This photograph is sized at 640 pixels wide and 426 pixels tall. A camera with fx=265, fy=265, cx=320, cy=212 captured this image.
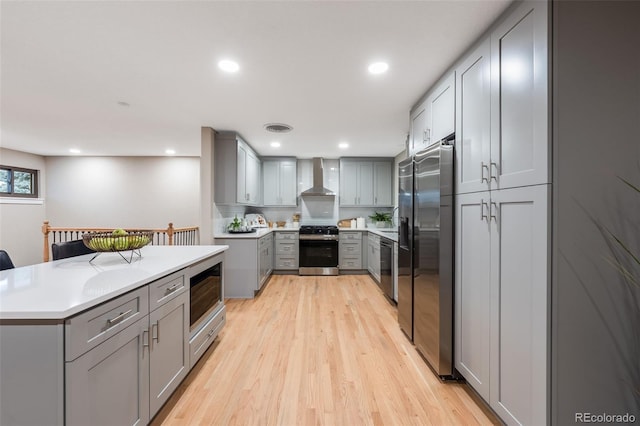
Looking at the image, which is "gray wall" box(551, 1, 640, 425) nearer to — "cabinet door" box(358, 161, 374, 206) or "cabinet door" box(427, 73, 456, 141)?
"cabinet door" box(427, 73, 456, 141)

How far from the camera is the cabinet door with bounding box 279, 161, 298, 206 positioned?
18.2ft

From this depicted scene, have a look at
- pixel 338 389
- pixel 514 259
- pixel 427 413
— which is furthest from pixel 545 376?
pixel 338 389

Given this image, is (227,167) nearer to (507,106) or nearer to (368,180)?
(368,180)

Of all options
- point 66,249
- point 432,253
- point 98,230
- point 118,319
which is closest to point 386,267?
point 432,253

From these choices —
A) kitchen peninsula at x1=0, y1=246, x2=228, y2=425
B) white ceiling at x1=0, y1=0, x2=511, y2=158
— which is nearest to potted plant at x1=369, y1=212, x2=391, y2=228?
white ceiling at x1=0, y1=0, x2=511, y2=158

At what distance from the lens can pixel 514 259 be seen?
4.58ft

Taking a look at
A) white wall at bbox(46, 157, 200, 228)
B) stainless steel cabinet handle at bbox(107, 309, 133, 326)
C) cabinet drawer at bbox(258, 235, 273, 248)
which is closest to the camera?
stainless steel cabinet handle at bbox(107, 309, 133, 326)

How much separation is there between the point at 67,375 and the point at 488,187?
217cm

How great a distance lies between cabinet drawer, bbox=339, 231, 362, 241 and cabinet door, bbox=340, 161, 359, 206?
27.8 inches

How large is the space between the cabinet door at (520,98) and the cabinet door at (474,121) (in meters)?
0.06

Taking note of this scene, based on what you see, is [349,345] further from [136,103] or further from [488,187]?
[136,103]

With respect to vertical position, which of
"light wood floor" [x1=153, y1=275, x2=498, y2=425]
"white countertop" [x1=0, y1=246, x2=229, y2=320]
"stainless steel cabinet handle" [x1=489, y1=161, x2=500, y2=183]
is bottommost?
"light wood floor" [x1=153, y1=275, x2=498, y2=425]

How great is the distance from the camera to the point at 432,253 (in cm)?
204

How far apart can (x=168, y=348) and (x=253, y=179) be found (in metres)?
3.58
